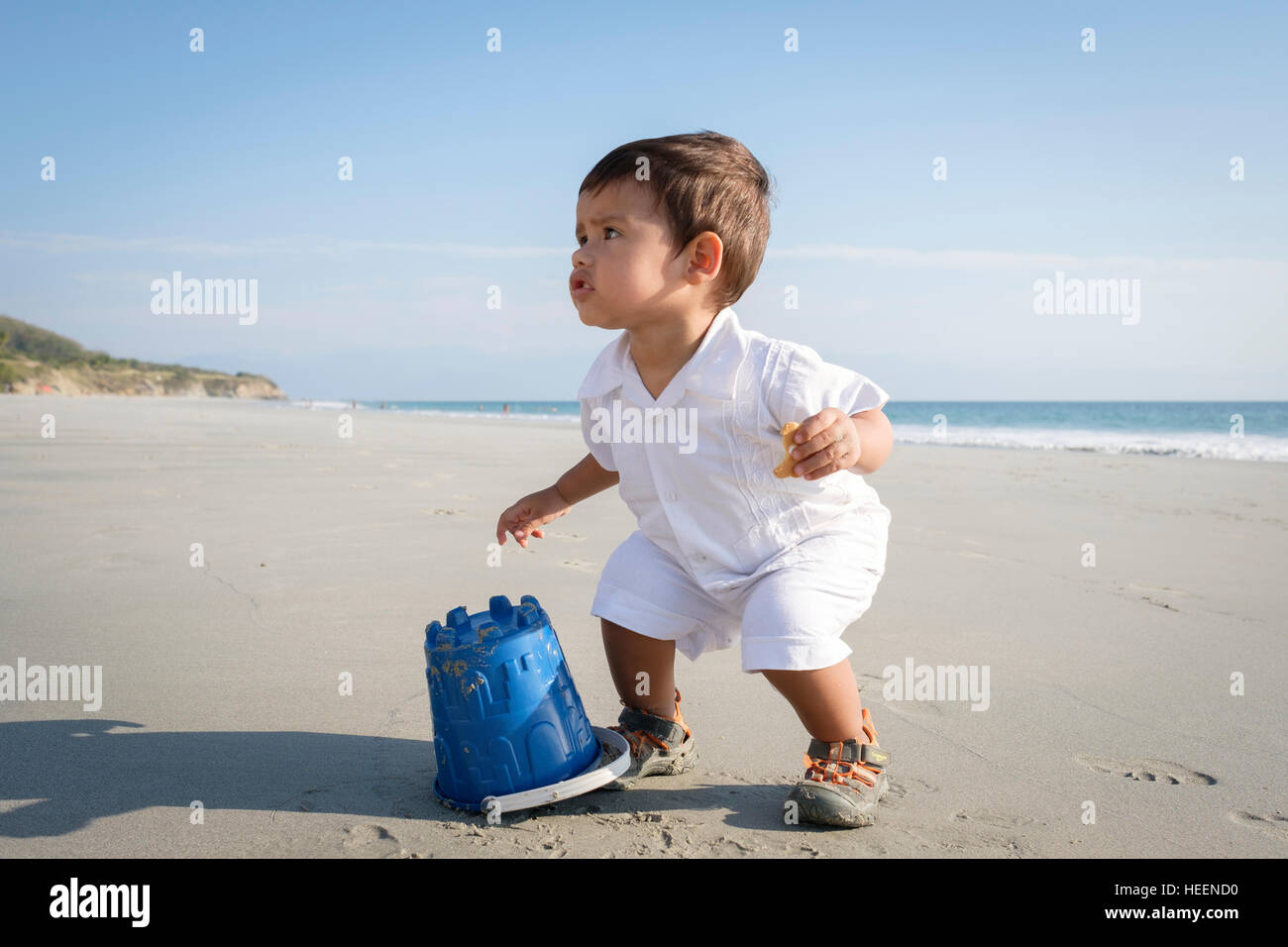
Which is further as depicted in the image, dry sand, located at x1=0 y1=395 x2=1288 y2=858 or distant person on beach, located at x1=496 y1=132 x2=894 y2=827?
distant person on beach, located at x1=496 y1=132 x2=894 y2=827

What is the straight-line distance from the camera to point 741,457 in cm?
198

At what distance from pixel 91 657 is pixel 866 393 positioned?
220 cm

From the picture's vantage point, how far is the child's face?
1940mm

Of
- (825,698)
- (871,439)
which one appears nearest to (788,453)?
(871,439)

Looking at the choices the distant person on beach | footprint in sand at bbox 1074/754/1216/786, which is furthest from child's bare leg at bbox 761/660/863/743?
footprint in sand at bbox 1074/754/1216/786

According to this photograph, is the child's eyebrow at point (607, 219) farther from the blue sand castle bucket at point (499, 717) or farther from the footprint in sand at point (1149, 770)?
the footprint in sand at point (1149, 770)

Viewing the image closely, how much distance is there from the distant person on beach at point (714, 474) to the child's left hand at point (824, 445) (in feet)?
0.17

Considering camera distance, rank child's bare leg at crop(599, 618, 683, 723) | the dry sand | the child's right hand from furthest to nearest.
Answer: the child's right hand, child's bare leg at crop(599, 618, 683, 723), the dry sand

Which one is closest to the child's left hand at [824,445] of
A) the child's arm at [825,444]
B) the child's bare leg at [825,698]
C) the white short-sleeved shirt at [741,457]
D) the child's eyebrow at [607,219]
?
the child's arm at [825,444]

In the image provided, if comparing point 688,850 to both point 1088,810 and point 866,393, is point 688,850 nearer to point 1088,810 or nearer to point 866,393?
point 1088,810

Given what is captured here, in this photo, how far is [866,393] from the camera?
1.96m

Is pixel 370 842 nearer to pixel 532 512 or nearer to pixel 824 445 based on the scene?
pixel 532 512

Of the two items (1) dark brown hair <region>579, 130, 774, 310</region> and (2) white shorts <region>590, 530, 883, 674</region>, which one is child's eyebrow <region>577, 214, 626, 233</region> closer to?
(1) dark brown hair <region>579, 130, 774, 310</region>

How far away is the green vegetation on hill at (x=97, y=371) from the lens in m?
37.2
